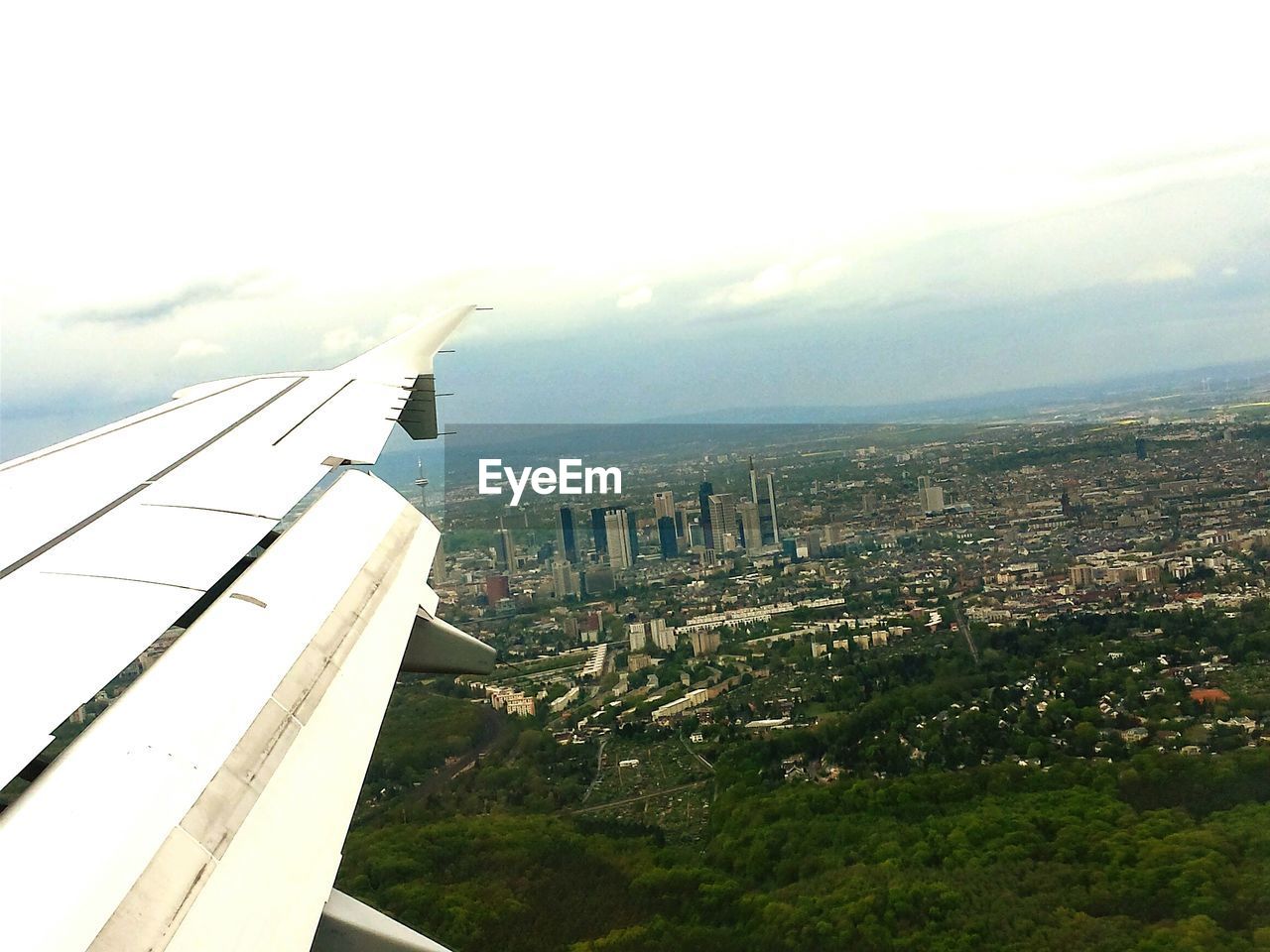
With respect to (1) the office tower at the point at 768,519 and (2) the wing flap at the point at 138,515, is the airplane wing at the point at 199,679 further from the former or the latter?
(1) the office tower at the point at 768,519

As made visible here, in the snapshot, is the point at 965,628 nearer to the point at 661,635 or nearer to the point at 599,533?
the point at 661,635

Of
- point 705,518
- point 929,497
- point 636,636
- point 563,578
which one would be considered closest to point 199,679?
point 636,636

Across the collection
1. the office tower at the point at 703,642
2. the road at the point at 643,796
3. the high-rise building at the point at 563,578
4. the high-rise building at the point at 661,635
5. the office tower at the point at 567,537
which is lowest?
the road at the point at 643,796

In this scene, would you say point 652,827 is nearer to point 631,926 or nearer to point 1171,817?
point 631,926

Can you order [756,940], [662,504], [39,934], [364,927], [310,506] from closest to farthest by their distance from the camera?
[39,934], [364,927], [310,506], [756,940], [662,504]

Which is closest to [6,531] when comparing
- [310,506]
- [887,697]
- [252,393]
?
[310,506]
